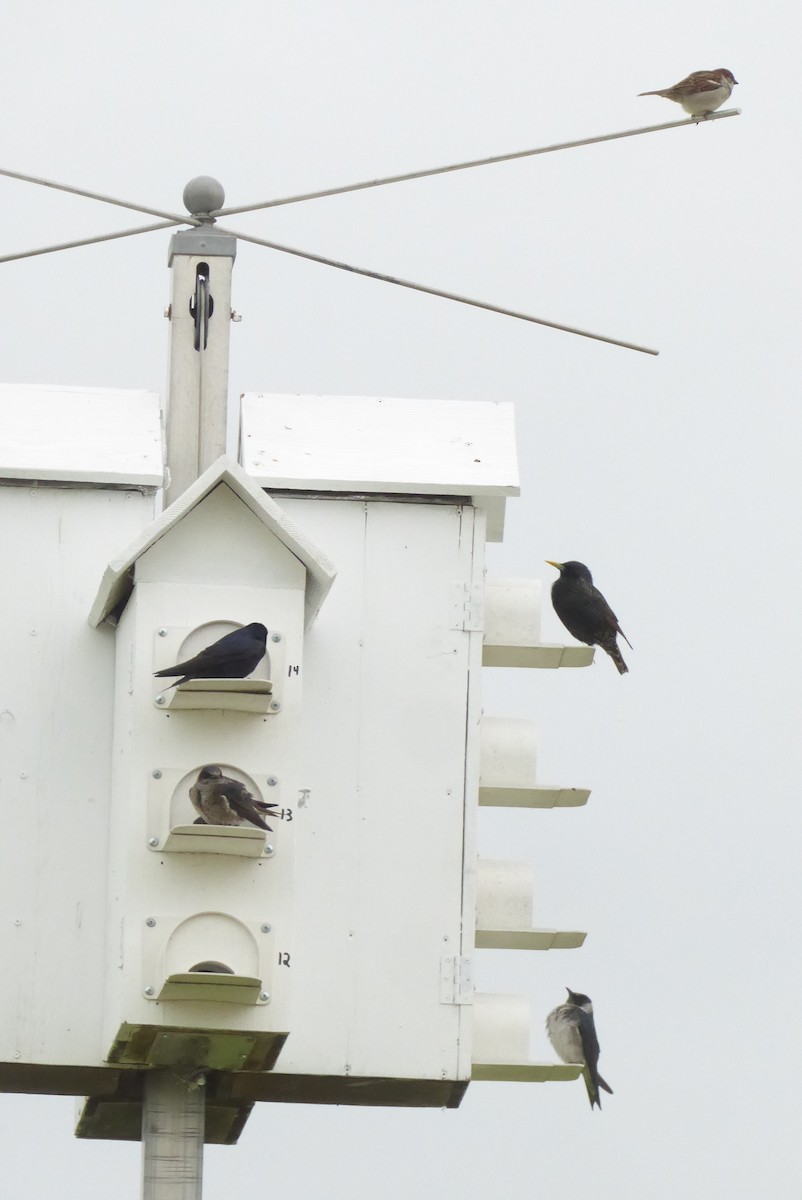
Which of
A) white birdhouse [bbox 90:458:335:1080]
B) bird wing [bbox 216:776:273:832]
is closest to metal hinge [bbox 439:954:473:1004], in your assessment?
white birdhouse [bbox 90:458:335:1080]

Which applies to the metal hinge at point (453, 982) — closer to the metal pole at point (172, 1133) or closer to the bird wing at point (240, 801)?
the metal pole at point (172, 1133)

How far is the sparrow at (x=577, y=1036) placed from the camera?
1191cm

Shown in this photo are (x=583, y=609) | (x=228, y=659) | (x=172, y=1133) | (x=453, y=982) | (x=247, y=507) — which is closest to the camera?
(x=228, y=659)

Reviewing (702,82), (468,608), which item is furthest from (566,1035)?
(702,82)

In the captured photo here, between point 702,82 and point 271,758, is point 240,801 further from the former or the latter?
point 702,82

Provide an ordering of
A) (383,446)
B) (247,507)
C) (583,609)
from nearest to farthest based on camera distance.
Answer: (247,507) < (383,446) < (583,609)

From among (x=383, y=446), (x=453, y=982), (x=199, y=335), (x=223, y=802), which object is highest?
(x=199, y=335)

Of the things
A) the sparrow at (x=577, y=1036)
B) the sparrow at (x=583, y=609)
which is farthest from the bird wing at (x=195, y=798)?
the sparrow at (x=577, y=1036)

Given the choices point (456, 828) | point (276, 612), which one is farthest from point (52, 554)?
point (456, 828)

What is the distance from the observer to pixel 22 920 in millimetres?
10211

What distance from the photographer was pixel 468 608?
34.5 ft

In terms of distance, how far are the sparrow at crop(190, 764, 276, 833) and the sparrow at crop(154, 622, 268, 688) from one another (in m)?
0.35

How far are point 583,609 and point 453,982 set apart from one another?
1.85m

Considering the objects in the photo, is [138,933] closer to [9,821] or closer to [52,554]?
[9,821]
